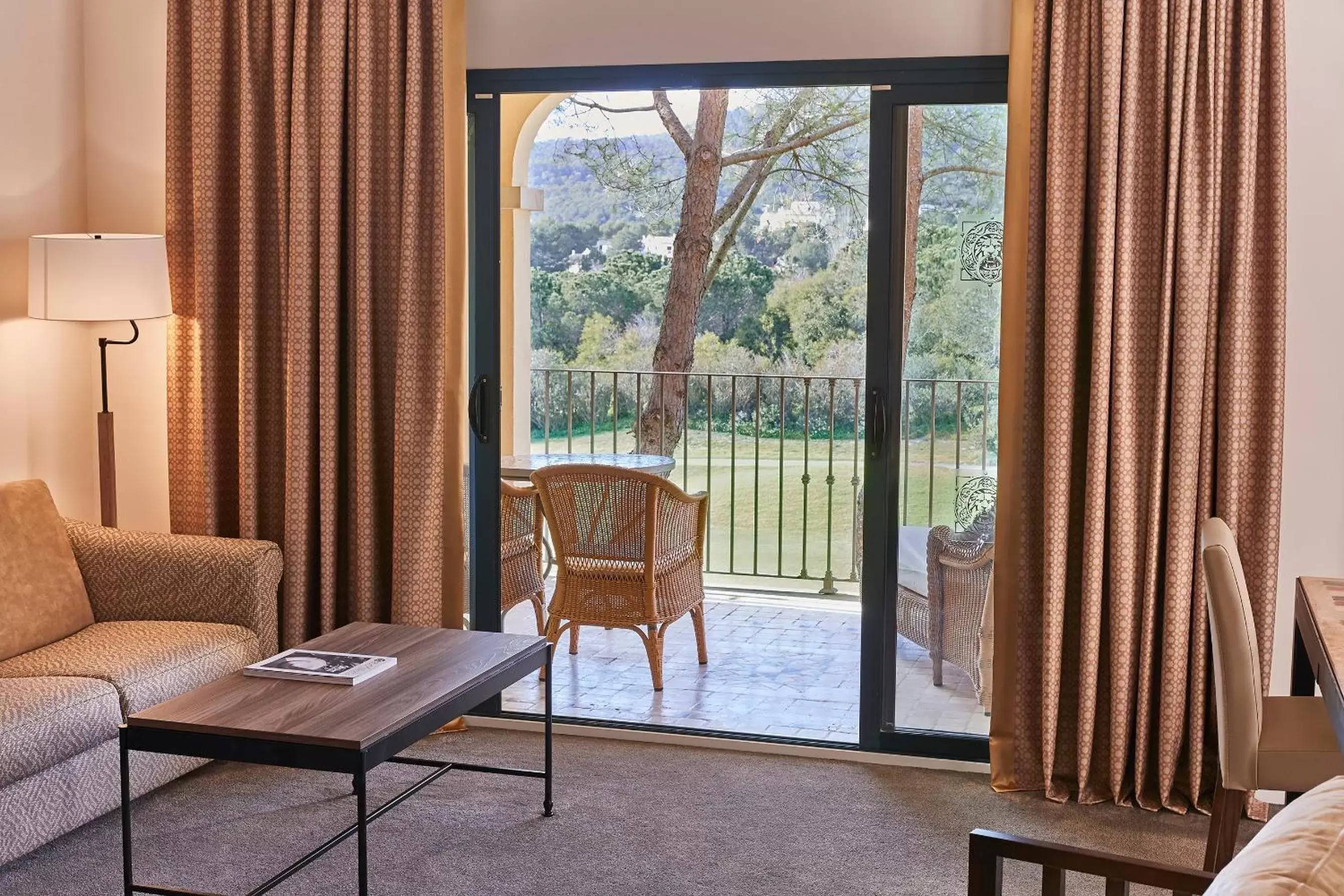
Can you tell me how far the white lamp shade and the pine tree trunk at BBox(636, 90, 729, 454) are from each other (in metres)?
3.06

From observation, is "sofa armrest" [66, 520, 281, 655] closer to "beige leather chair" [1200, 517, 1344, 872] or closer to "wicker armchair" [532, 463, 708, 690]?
"wicker armchair" [532, 463, 708, 690]

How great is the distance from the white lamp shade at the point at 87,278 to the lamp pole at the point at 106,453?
8.8 inches

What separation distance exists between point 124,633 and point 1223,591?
2.82m

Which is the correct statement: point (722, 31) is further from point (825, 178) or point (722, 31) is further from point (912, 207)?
point (825, 178)

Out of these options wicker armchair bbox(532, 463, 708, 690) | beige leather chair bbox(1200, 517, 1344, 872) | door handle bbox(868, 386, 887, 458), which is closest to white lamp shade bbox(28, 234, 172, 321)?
wicker armchair bbox(532, 463, 708, 690)

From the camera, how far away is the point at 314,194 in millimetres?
4062

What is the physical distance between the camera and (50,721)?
10.0 feet

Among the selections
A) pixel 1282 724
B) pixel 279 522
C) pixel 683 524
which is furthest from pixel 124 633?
pixel 1282 724

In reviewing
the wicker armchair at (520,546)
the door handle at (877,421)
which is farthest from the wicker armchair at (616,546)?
the door handle at (877,421)

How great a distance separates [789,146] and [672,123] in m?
0.57

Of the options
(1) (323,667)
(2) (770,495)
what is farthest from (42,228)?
(2) (770,495)

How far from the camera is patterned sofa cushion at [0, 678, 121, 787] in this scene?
2963 millimetres

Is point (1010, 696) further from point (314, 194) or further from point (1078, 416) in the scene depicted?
point (314, 194)

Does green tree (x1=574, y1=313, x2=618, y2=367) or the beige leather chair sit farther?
green tree (x1=574, y1=313, x2=618, y2=367)
